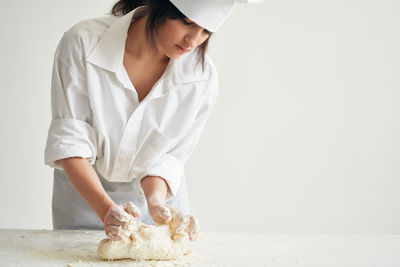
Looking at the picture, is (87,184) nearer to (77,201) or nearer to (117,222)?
(117,222)

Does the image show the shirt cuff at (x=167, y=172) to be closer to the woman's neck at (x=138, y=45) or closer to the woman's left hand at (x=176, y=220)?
the woman's left hand at (x=176, y=220)

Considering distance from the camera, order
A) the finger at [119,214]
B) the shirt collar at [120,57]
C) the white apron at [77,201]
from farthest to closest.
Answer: the white apron at [77,201] → the shirt collar at [120,57] → the finger at [119,214]

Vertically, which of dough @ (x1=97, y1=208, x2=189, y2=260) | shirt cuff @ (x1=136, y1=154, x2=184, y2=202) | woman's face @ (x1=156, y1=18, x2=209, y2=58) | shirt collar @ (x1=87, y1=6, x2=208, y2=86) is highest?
woman's face @ (x1=156, y1=18, x2=209, y2=58)

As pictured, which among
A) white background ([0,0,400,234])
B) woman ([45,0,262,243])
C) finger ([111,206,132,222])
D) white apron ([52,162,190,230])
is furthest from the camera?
white background ([0,0,400,234])

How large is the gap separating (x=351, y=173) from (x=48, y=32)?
75.8 inches

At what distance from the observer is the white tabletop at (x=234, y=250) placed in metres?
1.06

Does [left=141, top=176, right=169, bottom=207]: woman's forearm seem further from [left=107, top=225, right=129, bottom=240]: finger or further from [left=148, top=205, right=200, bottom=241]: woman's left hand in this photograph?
[left=107, top=225, right=129, bottom=240]: finger

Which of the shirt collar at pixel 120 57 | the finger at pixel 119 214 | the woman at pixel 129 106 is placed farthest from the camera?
the shirt collar at pixel 120 57

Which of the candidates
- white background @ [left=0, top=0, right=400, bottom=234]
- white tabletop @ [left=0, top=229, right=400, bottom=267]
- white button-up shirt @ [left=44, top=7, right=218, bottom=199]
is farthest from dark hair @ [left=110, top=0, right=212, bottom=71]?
white background @ [left=0, top=0, right=400, bottom=234]

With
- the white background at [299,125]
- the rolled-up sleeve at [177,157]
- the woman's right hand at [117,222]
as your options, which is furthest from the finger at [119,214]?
the white background at [299,125]

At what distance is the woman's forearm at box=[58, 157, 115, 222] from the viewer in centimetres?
108

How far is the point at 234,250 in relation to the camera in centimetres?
117

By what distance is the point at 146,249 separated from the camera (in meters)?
1.08

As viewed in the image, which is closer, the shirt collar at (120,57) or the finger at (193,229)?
the finger at (193,229)
